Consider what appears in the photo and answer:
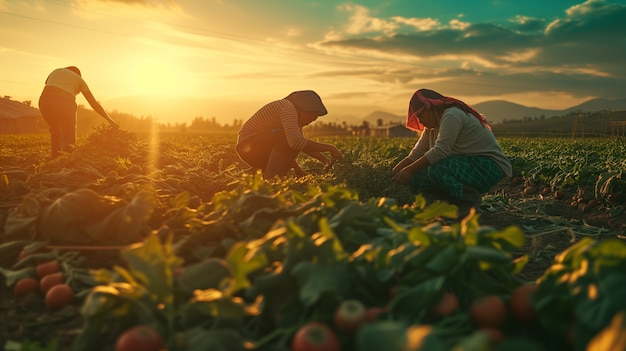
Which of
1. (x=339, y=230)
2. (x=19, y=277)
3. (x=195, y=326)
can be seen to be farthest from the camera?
(x=19, y=277)

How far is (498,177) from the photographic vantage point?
16.5 feet

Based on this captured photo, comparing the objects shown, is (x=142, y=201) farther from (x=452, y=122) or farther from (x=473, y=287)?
(x=452, y=122)

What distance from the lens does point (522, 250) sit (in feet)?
13.2

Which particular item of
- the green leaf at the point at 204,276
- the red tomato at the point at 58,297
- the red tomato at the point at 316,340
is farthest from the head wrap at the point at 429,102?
the red tomato at the point at 316,340

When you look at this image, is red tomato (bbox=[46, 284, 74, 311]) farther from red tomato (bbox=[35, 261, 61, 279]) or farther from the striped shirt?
the striped shirt

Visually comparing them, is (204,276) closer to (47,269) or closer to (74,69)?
(47,269)

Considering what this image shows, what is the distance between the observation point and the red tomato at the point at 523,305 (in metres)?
1.58

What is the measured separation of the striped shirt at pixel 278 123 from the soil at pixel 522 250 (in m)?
2.40

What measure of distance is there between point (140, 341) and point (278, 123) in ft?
15.3

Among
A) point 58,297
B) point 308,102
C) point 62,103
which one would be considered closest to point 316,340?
point 58,297

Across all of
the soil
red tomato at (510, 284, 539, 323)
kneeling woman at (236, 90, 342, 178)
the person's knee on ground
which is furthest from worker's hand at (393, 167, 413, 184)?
red tomato at (510, 284, 539, 323)

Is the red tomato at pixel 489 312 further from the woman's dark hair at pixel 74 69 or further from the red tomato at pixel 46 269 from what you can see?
the woman's dark hair at pixel 74 69

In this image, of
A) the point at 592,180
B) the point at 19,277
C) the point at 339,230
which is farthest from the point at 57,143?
the point at 592,180

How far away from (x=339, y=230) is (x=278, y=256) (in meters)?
0.46
